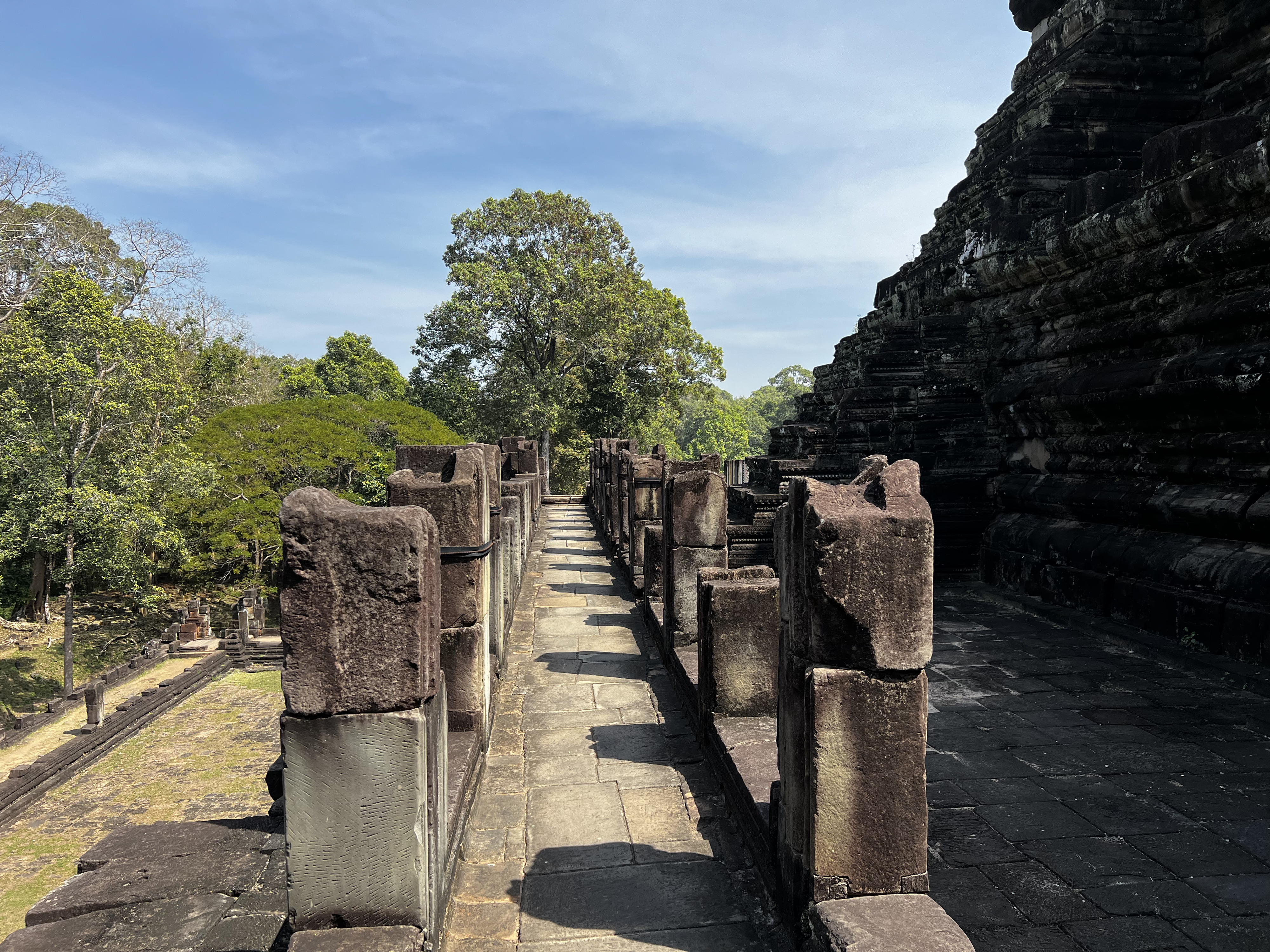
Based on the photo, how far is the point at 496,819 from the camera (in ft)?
12.2

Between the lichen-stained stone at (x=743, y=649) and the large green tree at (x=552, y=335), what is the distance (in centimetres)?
2605

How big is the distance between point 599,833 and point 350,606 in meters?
1.88

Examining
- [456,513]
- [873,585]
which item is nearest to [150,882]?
[456,513]

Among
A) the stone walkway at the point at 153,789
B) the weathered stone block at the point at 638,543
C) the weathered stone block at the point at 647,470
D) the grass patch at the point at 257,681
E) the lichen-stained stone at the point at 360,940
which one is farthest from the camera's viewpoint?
Answer: the grass patch at the point at 257,681

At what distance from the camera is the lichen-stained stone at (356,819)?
2.32 meters

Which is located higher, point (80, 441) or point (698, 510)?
point (80, 441)

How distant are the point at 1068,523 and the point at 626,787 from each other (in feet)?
18.9

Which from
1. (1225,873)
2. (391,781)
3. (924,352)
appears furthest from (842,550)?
(924,352)

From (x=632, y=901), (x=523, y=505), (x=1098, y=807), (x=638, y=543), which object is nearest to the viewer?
(x=632, y=901)

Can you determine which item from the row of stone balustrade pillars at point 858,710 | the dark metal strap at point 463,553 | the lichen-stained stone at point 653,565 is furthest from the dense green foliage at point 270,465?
the row of stone balustrade pillars at point 858,710

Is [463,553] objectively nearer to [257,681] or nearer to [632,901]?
[632,901]

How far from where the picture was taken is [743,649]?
4.17 meters

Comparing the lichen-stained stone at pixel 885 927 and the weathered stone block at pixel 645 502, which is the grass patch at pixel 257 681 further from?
the lichen-stained stone at pixel 885 927

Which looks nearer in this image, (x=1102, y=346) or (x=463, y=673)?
(x=463, y=673)
